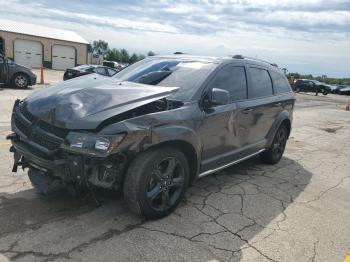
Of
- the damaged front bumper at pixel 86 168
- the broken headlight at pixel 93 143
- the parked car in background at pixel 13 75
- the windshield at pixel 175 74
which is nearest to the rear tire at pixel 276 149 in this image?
the windshield at pixel 175 74

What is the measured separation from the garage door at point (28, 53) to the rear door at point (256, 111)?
3698 cm

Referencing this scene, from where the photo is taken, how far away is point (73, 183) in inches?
136

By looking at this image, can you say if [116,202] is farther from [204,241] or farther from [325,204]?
[325,204]

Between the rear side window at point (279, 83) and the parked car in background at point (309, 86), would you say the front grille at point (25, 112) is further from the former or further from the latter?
the parked car in background at point (309, 86)

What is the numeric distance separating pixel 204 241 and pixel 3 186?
256 centimetres

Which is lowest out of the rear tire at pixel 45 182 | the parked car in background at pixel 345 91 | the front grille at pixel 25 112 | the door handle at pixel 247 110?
the parked car in background at pixel 345 91

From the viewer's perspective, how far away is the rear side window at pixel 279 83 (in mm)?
6089

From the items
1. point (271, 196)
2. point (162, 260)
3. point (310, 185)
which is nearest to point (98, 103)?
point (162, 260)

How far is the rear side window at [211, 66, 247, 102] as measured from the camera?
14.9 feet

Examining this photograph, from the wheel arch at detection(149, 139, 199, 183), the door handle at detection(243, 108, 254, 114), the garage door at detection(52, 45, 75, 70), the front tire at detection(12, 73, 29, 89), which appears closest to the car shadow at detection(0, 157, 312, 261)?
the wheel arch at detection(149, 139, 199, 183)

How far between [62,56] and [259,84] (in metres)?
39.0

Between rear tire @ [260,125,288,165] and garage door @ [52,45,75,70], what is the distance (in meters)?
38.1

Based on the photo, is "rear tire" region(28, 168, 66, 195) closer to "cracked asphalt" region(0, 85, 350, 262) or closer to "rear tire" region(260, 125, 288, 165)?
"cracked asphalt" region(0, 85, 350, 262)

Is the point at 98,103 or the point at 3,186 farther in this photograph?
the point at 3,186
